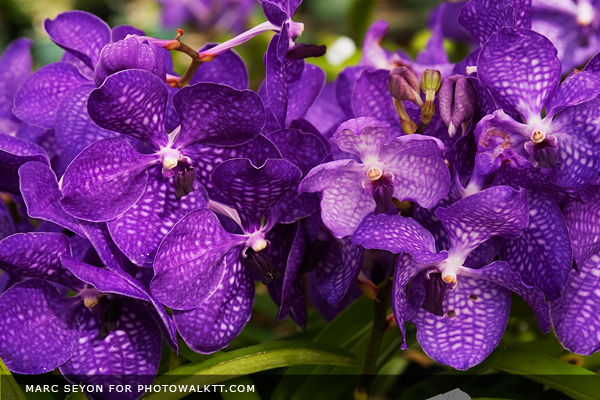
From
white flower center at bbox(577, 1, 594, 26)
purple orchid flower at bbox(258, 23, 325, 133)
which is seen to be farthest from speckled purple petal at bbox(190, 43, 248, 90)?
white flower center at bbox(577, 1, 594, 26)

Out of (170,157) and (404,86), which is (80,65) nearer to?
(170,157)

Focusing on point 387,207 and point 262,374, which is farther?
point 262,374

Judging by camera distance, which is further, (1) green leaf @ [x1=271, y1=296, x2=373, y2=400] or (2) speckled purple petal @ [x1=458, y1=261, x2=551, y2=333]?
(1) green leaf @ [x1=271, y1=296, x2=373, y2=400]

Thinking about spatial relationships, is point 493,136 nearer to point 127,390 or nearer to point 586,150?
point 586,150

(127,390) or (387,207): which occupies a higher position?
(387,207)

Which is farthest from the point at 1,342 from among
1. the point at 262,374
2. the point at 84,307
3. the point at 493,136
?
the point at 493,136

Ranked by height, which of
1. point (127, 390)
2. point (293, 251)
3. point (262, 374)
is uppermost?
point (293, 251)

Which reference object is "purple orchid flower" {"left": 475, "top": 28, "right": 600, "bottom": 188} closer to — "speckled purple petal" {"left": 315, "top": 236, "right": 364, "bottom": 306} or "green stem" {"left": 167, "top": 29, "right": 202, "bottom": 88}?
"speckled purple petal" {"left": 315, "top": 236, "right": 364, "bottom": 306}
